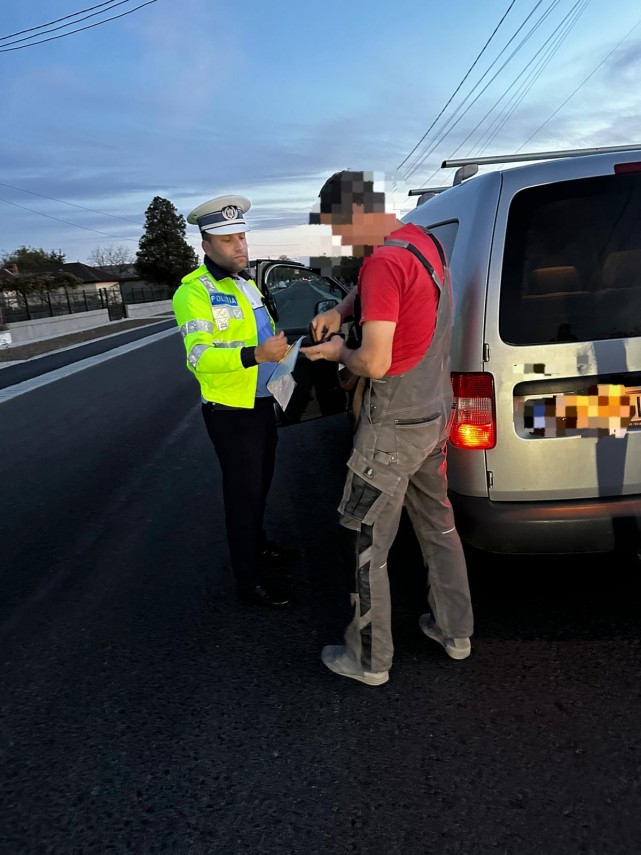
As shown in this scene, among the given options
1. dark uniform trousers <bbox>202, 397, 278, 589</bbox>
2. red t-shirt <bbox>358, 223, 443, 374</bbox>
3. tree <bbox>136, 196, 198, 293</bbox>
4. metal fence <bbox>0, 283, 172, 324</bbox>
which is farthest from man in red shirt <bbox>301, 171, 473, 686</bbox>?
tree <bbox>136, 196, 198, 293</bbox>

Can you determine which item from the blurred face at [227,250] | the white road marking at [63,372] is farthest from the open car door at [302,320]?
the white road marking at [63,372]

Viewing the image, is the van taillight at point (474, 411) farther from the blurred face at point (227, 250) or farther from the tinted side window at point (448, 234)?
the blurred face at point (227, 250)

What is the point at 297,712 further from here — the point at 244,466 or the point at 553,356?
the point at 553,356

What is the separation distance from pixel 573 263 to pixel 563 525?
1.08 m

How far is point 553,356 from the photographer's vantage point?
2.55 meters

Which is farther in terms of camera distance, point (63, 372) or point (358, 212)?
point (63, 372)

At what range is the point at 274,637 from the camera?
3.10m

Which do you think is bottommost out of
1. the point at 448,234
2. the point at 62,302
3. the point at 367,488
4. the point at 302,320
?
the point at 62,302

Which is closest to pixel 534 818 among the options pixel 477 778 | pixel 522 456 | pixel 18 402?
pixel 477 778

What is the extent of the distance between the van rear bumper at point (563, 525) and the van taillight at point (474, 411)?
Result: 0.26 metres

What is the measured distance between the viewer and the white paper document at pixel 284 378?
2.85 meters

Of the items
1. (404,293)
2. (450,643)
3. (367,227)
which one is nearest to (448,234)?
(367,227)

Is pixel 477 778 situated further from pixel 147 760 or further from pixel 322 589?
pixel 322 589

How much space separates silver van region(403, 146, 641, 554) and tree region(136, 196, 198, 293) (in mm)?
68312
